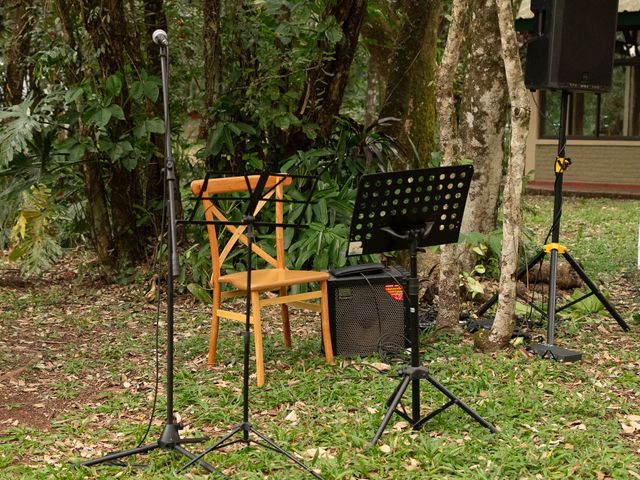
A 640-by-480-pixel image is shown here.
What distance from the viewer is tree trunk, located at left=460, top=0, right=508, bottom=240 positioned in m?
7.20

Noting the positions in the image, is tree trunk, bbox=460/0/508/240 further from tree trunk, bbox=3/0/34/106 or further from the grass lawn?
tree trunk, bbox=3/0/34/106

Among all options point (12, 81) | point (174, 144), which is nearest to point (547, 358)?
point (174, 144)

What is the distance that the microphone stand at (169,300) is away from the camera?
3.59 m

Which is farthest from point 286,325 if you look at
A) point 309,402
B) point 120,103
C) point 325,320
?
point 120,103

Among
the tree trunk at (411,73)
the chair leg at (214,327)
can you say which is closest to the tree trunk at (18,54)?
the tree trunk at (411,73)

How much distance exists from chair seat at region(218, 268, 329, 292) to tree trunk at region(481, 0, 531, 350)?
1.13 m

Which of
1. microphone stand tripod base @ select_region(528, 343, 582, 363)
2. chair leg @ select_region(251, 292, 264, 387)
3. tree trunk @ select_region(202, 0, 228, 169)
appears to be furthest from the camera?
tree trunk @ select_region(202, 0, 228, 169)

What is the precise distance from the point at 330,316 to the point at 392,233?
52.9 inches

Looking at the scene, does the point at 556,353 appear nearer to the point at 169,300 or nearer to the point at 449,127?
the point at 449,127

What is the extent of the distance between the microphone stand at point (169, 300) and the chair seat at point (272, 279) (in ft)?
3.79

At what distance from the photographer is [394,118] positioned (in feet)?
28.1

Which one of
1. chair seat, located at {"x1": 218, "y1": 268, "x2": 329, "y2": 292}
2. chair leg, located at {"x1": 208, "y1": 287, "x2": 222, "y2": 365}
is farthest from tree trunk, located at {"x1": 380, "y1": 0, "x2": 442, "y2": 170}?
chair leg, located at {"x1": 208, "y1": 287, "x2": 222, "y2": 365}

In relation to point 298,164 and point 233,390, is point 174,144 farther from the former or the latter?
point 233,390

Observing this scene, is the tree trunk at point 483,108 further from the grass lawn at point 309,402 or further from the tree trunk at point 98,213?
the tree trunk at point 98,213
